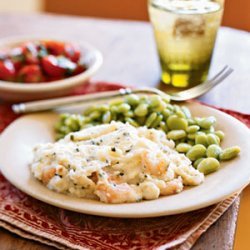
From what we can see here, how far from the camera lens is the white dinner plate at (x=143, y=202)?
40.5 inches

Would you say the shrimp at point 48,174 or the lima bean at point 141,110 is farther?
the lima bean at point 141,110

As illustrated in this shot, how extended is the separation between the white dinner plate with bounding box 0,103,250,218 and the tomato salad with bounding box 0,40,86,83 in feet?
0.66

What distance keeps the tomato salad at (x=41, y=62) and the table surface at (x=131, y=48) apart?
11cm

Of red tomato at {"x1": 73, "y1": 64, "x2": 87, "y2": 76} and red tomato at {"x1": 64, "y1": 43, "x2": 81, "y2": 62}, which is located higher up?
red tomato at {"x1": 64, "y1": 43, "x2": 81, "y2": 62}

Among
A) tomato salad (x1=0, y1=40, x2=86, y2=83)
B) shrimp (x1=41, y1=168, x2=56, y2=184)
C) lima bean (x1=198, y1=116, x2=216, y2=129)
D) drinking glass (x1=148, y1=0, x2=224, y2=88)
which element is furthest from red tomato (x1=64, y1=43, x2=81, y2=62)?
shrimp (x1=41, y1=168, x2=56, y2=184)

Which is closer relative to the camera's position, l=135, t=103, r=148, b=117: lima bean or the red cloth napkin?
the red cloth napkin

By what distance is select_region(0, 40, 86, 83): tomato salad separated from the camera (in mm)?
1598

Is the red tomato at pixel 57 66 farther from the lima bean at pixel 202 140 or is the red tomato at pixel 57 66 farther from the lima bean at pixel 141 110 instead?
the lima bean at pixel 202 140

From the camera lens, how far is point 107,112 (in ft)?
4.57

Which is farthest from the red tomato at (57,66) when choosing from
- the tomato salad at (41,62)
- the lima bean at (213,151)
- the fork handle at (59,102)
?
the lima bean at (213,151)

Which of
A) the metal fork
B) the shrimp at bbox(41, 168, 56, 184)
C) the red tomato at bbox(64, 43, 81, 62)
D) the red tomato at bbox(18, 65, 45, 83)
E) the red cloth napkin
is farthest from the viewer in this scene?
the red tomato at bbox(64, 43, 81, 62)

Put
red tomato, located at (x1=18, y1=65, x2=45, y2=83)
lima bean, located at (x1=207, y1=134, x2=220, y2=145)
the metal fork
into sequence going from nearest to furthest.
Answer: lima bean, located at (x1=207, y1=134, x2=220, y2=145)
the metal fork
red tomato, located at (x1=18, y1=65, x2=45, y2=83)

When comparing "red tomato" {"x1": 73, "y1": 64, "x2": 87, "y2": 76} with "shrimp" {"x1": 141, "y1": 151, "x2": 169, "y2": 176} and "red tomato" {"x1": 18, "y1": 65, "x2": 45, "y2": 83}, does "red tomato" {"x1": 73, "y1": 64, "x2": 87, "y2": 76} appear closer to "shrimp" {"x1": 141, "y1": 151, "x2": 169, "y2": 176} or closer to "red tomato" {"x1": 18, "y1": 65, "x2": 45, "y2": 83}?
"red tomato" {"x1": 18, "y1": 65, "x2": 45, "y2": 83}

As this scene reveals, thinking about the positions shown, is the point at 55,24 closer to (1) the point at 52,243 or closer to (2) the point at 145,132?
(2) the point at 145,132
